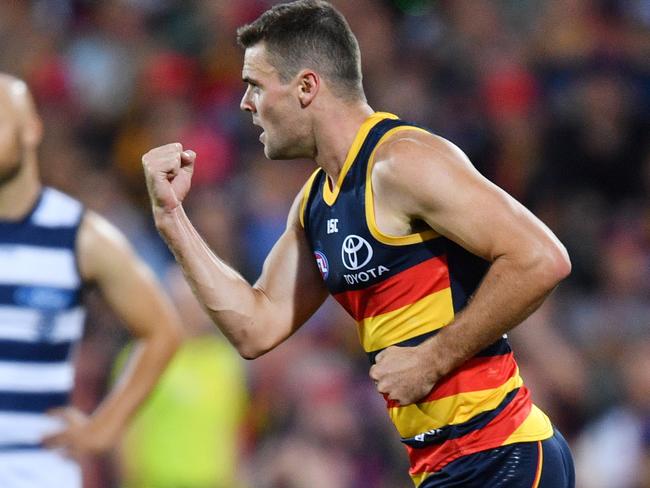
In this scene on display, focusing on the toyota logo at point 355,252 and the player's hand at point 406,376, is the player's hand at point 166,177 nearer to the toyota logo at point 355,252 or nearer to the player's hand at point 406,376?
the toyota logo at point 355,252

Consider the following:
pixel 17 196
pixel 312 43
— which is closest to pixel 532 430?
pixel 312 43

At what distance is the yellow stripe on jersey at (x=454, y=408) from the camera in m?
3.93

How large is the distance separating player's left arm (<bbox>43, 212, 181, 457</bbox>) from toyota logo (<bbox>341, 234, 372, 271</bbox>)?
1.32 meters

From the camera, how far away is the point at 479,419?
155 inches

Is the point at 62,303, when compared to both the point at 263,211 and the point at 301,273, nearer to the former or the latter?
the point at 301,273

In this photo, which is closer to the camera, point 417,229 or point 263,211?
point 417,229

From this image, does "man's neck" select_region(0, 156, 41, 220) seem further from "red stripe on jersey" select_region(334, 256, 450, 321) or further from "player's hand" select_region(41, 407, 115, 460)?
"red stripe on jersey" select_region(334, 256, 450, 321)

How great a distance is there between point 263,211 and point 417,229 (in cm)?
512

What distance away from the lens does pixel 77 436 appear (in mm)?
4973

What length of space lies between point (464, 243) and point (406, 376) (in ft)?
1.45

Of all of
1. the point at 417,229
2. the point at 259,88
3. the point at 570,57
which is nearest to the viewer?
the point at 417,229

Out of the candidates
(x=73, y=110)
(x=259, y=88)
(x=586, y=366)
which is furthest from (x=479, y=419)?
(x=73, y=110)

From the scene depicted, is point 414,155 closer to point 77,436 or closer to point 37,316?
point 37,316

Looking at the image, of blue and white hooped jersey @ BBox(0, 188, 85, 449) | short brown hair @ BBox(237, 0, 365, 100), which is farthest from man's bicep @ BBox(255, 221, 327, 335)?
blue and white hooped jersey @ BBox(0, 188, 85, 449)
